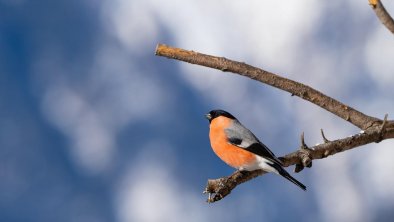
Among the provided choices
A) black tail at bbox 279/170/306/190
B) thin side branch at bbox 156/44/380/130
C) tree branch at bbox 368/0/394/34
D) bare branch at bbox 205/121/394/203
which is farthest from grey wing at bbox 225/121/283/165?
tree branch at bbox 368/0/394/34

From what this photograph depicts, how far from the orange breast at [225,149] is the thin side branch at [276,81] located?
0.95 metres

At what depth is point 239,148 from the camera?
7.87m

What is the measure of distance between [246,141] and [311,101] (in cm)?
100

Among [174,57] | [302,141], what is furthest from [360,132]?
[174,57]

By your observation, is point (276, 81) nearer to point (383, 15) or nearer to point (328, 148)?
point (328, 148)

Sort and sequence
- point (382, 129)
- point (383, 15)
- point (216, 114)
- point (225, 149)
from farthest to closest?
point (216, 114), point (225, 149), point (382, 129), point (383, 15)

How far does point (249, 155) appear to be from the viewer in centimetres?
775

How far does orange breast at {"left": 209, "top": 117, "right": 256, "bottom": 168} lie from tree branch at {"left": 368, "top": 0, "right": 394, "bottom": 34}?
229cm

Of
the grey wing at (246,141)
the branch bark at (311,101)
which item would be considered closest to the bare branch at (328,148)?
the branch bark at (311,101)

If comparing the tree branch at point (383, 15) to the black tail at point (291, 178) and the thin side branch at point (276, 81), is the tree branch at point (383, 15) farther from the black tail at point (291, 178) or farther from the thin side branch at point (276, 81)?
the black tail at point (291, 178)

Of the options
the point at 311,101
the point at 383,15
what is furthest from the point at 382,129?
the point at 383,15

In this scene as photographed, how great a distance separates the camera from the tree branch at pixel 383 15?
7.00 metres

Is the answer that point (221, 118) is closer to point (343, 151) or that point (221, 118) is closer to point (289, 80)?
point (289, 80)

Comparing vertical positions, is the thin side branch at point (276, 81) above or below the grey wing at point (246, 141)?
above
